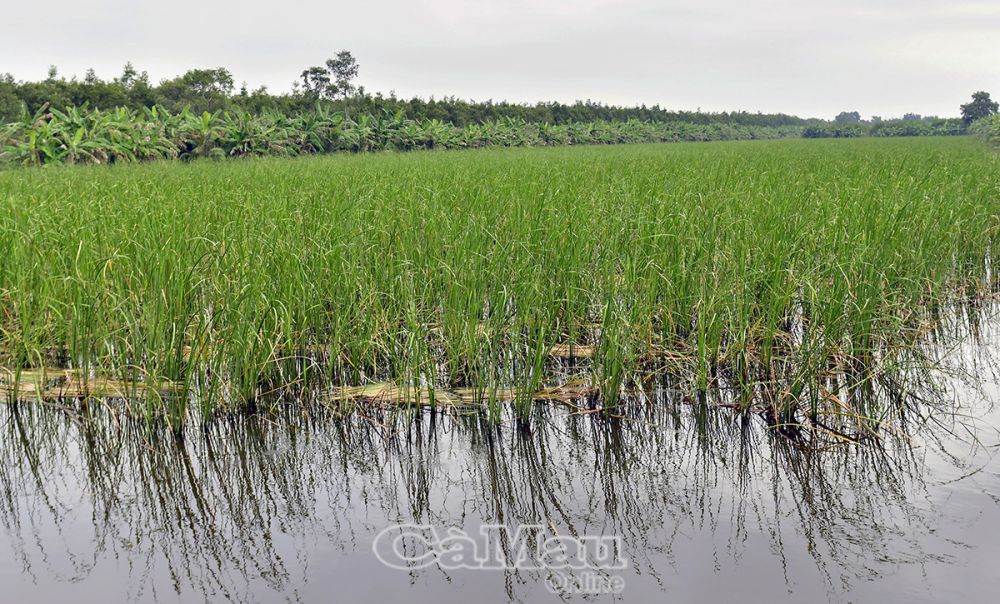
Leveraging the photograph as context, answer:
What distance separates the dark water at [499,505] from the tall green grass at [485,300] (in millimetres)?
207

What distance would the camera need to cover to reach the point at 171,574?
1968 mm

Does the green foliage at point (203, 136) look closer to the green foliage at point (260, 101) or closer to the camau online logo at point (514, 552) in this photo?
the green foliage at point (260, 101)

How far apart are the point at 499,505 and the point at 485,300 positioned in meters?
1.79

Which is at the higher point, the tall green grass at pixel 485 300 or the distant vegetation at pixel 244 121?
the distant vegetation at pixel 244 121

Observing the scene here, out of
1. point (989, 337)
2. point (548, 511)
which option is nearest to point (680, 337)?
point (548, 511)

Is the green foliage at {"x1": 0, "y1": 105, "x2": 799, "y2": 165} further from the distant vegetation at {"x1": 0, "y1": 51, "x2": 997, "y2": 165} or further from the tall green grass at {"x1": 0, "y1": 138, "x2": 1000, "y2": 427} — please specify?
the tall green grass at {"x1": 0, "y1": 138, "x2": 1000, "y2": 427}

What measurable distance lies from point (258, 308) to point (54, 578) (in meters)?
1.44

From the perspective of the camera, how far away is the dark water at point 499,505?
1.92 m

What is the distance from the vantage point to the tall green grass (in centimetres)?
302

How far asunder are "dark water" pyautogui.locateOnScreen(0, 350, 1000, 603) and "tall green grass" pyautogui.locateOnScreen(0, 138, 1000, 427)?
0.21 m

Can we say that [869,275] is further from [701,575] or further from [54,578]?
[54,578]

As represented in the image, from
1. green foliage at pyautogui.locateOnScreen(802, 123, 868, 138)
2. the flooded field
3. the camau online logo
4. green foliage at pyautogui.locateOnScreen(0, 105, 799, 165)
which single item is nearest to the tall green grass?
the flooded field

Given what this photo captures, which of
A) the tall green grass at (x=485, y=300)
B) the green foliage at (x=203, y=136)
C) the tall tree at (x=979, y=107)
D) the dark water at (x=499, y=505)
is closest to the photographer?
the dark water at (x=499, y=505)

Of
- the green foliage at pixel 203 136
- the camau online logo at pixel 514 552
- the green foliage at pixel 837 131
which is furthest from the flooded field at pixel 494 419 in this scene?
the green foliage at pixel 837 131
